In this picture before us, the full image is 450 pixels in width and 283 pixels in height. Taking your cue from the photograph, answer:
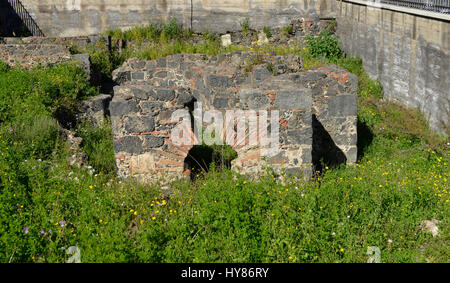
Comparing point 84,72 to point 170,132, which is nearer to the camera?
point 170,132

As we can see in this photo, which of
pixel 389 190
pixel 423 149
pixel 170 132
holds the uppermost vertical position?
pixel 170 132

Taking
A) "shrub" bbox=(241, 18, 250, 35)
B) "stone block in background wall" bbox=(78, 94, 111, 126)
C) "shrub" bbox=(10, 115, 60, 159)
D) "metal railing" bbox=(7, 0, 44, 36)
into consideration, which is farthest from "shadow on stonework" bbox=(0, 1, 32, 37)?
"shrub" bbox=(10, 115, 60, 159)

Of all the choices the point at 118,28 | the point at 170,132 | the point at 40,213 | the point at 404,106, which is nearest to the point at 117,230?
the point at 40,213

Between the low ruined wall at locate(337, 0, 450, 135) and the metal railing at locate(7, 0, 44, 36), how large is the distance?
39.4 ft

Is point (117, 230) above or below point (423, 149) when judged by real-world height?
above

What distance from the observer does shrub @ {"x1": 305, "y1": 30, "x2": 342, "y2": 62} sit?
56.1 ft

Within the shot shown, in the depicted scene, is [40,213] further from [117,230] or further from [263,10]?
[263,10]

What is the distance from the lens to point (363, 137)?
10141mm

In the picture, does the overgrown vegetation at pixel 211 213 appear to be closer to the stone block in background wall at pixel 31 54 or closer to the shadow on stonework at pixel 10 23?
the stone block in background wall at pixel 31 54

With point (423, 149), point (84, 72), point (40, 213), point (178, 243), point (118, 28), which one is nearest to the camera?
point (178, 243)

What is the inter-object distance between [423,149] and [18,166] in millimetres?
7115

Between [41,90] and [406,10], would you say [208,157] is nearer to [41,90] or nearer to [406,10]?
[41,90]

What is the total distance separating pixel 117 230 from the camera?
5109mm

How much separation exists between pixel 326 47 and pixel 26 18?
11.5 meters
